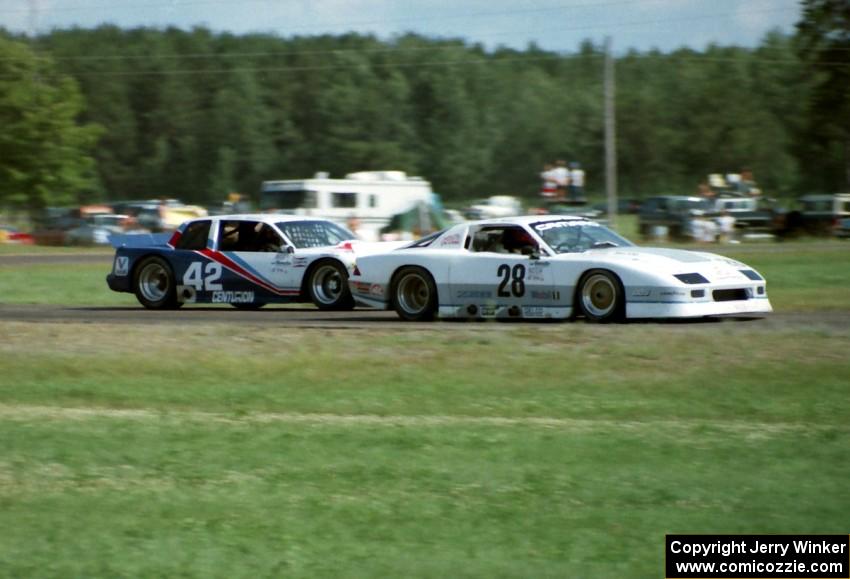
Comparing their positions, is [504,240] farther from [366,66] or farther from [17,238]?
[366,66]

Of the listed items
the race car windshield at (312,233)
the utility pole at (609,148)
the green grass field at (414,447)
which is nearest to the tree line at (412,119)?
the utility pole at (609,148)

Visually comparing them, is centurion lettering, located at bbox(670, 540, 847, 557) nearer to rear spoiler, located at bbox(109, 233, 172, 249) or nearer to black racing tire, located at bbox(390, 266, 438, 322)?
black racing tire, located at bbox(390, 266, 438, 322)

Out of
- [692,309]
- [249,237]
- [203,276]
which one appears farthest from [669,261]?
[203,276]

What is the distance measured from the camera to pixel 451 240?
15.3m

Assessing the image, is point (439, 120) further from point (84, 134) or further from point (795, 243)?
point (795, 243)

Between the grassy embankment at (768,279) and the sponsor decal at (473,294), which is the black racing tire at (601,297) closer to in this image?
the sponsor decal at (473,294)

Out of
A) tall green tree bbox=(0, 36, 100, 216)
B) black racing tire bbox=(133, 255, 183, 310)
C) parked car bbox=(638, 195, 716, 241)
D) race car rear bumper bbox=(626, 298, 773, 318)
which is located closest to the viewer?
race car rear bumper bbox=(626, 298, 773, 318)

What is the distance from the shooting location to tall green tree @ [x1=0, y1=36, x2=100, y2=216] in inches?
2244

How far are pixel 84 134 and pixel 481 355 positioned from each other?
49.8 m

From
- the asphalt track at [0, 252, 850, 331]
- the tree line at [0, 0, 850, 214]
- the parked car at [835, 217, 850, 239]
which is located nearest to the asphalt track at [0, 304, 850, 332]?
the asphalt track at [0, 252, 850, 331]

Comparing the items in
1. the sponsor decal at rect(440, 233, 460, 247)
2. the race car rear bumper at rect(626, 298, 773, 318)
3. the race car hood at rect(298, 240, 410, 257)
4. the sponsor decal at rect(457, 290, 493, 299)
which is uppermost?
the sponsor decal at rect(440, 233, 460, 247)

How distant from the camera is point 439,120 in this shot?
3846 inches

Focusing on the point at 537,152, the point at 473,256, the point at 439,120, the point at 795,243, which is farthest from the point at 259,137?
the point at 473,256

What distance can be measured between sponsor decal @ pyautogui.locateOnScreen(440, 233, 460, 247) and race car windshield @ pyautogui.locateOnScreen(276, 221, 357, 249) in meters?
2.99
